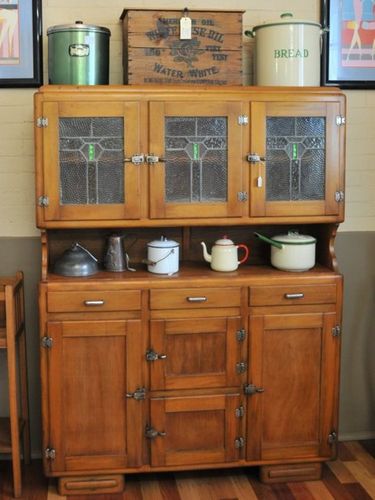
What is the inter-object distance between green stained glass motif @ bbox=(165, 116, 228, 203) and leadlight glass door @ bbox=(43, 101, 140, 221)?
6.2 inches

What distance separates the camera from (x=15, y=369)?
371 cm

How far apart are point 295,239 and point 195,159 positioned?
615 millimetres

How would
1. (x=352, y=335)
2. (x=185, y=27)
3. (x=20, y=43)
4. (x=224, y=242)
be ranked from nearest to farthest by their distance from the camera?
(x=185, y=27) < (x=224, y=242) < (x=20, y=43) < (x=352, y=335)

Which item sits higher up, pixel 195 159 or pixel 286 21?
pixel 286 21

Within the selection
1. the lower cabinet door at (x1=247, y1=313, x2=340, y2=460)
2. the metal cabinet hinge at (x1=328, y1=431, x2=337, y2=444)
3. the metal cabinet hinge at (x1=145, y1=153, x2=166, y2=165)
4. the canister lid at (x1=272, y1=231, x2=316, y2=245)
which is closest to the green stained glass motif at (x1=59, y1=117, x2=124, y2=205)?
the metal cabinet hinge at (x1=145, y1=153, x2=166, y2=165)

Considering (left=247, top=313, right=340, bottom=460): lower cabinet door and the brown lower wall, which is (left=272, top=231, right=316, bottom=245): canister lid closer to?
(left=247, top=313, right=340, bottom=460): lower cabinet door

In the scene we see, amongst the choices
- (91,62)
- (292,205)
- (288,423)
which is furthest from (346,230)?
(91,62)

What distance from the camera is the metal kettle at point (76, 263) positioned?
368 cm

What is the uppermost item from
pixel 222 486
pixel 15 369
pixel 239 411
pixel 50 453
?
pixel 15 369

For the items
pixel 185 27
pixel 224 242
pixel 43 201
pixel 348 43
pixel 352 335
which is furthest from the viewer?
pixel 352 335

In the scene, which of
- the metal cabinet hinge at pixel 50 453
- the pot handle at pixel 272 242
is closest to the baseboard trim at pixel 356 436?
the pot handle at pixel 272 242

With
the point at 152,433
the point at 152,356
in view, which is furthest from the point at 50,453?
the point at 152,356

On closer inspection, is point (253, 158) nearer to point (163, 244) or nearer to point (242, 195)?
point (242, 195)

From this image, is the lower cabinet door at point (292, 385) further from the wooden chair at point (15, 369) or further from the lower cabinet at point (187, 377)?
the wooden chair at point (15, 369)
